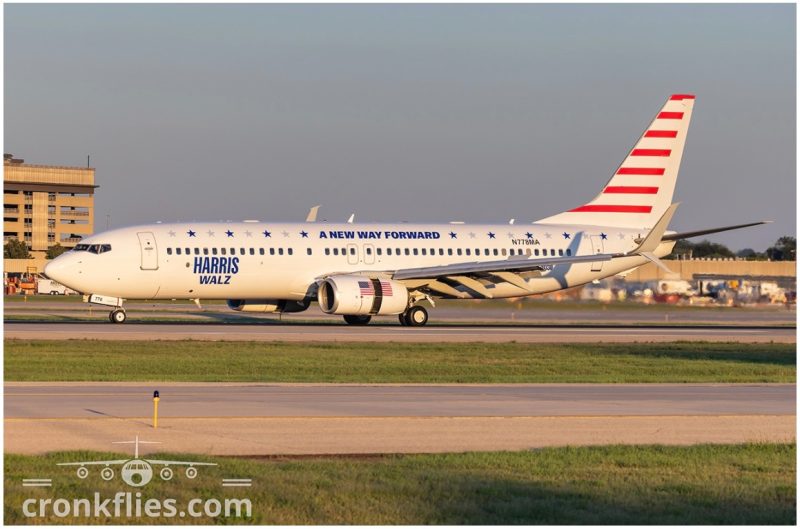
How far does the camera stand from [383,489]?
639 inches

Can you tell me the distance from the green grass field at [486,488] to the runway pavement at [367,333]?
2651 cm

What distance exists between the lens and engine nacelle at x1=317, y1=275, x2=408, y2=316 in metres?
51.9

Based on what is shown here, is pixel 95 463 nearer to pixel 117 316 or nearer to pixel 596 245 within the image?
pixel 117 316

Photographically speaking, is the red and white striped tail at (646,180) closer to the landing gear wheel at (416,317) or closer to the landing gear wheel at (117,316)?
the landing gear wheel at (416,317)

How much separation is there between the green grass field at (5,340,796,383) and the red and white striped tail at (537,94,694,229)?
54.6ft

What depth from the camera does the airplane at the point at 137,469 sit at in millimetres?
16531

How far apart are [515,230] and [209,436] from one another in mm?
39228

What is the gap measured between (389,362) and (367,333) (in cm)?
1150

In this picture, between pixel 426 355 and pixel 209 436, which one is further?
pixel 426 355

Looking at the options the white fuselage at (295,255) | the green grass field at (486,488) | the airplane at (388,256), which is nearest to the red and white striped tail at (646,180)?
the airplane at (388,256)

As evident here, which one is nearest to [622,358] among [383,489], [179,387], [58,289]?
[179,387]

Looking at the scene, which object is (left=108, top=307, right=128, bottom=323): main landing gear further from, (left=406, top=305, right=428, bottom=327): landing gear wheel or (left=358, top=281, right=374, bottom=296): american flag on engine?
(left=406, top=305, right=428, bottom=327): landing gear wheel

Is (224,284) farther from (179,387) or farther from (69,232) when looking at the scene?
(69,232)

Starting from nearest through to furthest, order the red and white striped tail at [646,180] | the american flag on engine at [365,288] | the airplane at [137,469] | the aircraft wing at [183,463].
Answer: the airplane at [137,469]
the aircraft wing at [183,463]
the american flag on engine at [365,288]
the red and white striped tail at [646,180]
